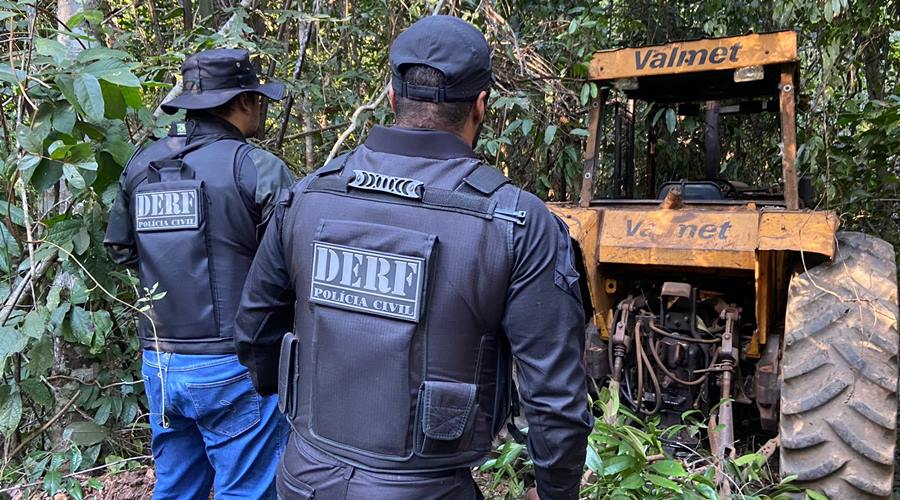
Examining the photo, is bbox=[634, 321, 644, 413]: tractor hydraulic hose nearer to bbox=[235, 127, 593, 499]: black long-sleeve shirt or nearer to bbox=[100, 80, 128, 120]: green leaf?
bbox=[235, 127, 593, 499]: black long-sleeve shirt

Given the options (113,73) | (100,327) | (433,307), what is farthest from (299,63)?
(433,307)

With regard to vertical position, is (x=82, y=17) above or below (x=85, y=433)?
above

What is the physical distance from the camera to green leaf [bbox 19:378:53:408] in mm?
2742

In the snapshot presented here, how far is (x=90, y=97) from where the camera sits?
2.22 metres

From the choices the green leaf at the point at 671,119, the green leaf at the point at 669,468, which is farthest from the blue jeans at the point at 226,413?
the green leaf at the point at 671,119

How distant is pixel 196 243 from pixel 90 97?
0.58 metres

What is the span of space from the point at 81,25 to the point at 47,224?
3.27ft

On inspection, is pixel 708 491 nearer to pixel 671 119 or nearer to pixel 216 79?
pixel 216 79

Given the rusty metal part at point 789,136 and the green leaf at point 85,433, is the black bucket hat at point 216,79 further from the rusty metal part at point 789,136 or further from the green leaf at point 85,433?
the rusty metal part at point 789,136

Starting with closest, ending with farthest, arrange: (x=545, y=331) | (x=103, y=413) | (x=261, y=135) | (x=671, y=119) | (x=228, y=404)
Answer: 1. (x=545, y=331)
2. (x=228, y=404)
3. (x=103, y=413)
4. (x=261, y=135)
5. (x=671, y=119)

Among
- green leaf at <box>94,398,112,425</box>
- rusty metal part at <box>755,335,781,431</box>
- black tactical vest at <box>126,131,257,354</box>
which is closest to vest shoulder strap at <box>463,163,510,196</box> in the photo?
black tactical vest at <box>126,131,257,354</box>

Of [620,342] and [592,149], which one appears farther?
[592,149]

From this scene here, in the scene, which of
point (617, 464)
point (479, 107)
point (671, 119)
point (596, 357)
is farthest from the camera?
point (671, 119)

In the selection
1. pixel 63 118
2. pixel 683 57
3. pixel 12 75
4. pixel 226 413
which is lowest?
pixel 226 413
